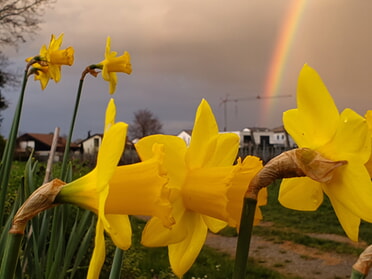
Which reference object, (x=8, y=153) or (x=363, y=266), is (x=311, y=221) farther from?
(x=363, y=266)

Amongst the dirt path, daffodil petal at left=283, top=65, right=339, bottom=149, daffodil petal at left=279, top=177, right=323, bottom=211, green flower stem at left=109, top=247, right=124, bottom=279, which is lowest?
the dirt path

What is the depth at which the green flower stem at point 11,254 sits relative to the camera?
1.28 feet

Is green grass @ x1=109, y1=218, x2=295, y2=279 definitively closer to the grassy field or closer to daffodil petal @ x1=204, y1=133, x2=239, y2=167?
the grassy field

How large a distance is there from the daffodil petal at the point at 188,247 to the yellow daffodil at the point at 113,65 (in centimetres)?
194

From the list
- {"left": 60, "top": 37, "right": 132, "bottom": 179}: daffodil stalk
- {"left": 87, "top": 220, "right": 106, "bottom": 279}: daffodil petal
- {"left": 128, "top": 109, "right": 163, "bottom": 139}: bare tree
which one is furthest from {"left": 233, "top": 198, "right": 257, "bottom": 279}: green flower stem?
{"left": 128, "top": 109, "right": 163, "bottom": 139}: bare tree

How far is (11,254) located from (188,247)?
0.51ft

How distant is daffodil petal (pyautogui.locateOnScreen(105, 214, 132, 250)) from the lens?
0.33m

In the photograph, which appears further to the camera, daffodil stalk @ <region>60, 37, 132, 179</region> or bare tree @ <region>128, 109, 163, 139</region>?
bare tree @ <region>128, 109, 163, 139</region>

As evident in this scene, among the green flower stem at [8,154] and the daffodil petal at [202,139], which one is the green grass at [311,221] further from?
the daffodil petal at [202,139]

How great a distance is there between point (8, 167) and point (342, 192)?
1.38 meters

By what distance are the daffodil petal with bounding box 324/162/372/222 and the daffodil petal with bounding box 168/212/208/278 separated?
12 cm

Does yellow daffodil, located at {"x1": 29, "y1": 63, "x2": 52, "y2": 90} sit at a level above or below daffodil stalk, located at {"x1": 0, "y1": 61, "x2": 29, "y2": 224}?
above

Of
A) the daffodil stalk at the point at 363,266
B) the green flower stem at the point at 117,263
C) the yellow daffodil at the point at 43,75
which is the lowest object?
the green flower stem at the point at 117,263

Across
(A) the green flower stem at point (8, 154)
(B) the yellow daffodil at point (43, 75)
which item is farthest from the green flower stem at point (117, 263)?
(B) the yellow daffodil at point (43, 75)
